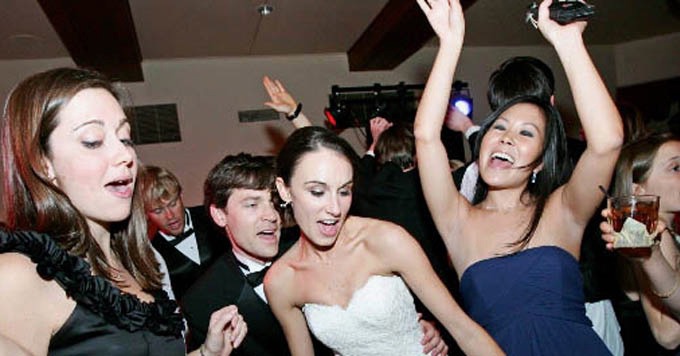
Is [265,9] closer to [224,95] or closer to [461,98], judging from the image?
[224,95]

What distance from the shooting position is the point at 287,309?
6.34ft

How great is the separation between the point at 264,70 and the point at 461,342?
525 cm

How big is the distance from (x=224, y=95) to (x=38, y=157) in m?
5.24

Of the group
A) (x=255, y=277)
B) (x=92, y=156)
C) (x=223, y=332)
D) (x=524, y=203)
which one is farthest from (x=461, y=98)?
(x=92, y=156)

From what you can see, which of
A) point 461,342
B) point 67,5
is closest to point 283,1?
point 67,5

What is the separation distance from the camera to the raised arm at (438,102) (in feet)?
5.59

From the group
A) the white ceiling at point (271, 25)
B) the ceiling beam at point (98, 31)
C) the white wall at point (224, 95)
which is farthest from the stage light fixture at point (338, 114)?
the ceiling beam at point (98, 31)

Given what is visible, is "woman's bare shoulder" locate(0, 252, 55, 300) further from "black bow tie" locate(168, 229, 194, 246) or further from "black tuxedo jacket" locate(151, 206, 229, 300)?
"black bow tie" locate(168, 229, 194, 246)

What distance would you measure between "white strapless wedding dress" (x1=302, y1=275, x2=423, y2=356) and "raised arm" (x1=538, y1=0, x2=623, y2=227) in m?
0.71

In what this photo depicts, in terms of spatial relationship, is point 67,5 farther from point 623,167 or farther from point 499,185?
point 623,167

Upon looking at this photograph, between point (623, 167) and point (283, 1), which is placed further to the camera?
point (283, 1)

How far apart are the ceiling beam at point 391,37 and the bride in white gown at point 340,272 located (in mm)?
2820

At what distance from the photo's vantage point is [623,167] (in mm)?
2076

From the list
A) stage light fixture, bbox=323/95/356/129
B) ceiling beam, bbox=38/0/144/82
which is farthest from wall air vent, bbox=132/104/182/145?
stage light fixture, bbox=323/95/356/129
